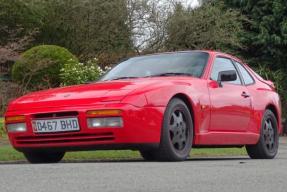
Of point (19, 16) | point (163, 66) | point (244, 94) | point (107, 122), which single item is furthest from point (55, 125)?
point (19, 16)

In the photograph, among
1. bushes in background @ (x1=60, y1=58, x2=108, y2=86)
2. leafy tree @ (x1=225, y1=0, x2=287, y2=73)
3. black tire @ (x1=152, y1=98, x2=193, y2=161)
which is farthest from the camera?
leafy tree @ (x1=225, y1=0, x2=287, y2=73)

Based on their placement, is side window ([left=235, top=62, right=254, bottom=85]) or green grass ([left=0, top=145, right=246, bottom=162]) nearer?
green grass ([left=0, top=145, right=246, bottom=162])

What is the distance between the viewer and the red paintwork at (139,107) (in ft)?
26.7

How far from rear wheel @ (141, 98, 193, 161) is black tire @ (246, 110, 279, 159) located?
193cm

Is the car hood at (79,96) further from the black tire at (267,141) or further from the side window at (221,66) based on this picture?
the black tire at (267,141)

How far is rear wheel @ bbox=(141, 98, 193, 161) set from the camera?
8344 mm

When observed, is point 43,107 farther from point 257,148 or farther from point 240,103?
point 257,148

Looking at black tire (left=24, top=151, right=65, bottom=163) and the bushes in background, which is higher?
black tire (left=24, top=151, right=65, bottom=163)

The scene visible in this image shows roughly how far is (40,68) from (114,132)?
40.6ft

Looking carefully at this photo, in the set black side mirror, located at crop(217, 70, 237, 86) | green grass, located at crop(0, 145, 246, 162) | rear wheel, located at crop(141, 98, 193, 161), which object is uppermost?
black side mirror, located at crop(217, 70, 237, 86)

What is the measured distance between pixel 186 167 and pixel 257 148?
3173 mm

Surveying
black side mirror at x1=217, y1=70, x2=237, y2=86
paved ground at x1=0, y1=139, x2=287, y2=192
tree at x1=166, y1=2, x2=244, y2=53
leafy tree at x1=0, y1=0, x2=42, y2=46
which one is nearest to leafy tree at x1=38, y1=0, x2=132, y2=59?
leafy tree at x1=0, y1=0, x2=42, y2=46

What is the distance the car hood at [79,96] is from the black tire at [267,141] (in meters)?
2.51

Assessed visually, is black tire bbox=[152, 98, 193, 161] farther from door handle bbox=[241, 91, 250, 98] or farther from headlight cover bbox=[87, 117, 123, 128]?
door handle bbox=[241, 91, 250, 98]
